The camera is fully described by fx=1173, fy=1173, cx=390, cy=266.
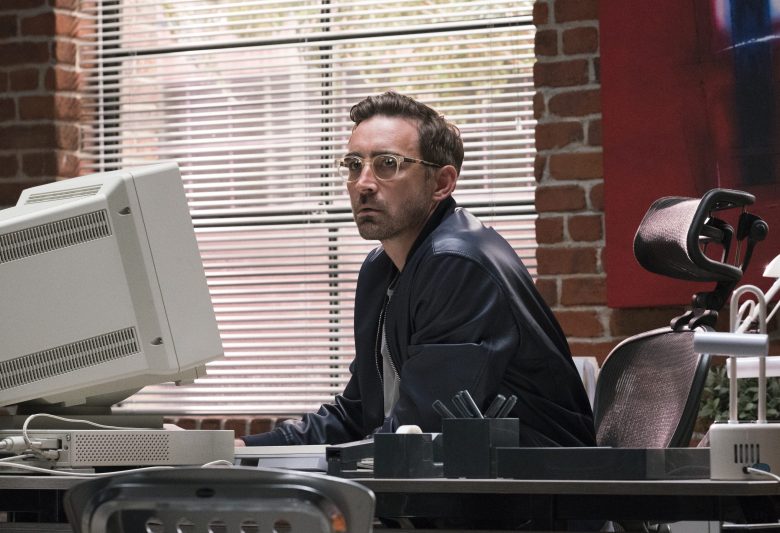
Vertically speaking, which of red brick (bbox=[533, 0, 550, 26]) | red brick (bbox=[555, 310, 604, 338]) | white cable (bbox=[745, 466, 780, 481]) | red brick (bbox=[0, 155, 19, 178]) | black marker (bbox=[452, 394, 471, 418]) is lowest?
white cable (bbox=[745, 466, 780, 481])

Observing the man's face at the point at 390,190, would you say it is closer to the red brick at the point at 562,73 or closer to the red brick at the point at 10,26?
the red brick at the point at 562,73

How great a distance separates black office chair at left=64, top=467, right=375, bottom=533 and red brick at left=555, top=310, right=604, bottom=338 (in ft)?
6.81

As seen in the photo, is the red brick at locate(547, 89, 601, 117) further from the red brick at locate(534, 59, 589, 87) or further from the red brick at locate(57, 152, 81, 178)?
the red brick at locate(57, 152, 81, 178)

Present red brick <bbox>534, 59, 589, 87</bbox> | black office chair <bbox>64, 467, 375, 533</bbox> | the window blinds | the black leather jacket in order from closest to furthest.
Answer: black office chair <bbox>64, 467, 375, 533</bbox>
the black leather jacket
red brick <bbox>534, 59, 589, 87</bbox>
the window blinds

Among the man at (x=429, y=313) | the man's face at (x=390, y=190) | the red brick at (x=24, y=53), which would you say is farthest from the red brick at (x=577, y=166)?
the red brick at (x=24, y=53)

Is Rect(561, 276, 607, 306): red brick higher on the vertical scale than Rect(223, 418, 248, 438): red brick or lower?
higher

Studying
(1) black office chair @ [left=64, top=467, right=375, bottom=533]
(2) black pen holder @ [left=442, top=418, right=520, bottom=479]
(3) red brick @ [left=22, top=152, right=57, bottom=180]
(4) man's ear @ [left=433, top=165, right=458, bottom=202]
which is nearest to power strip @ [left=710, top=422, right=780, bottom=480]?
(2) black pen holder @ [left=442, top=418, right=520, bottom=479]

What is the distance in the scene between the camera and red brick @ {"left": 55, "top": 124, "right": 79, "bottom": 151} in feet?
12.2

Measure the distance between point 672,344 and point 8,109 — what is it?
2.41m

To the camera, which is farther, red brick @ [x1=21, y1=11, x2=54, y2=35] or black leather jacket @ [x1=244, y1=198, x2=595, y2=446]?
red brick @ [x1=21, y1=11, x2=54, y2=35]

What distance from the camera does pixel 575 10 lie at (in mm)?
3195

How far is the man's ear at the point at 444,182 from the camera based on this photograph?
247 cm

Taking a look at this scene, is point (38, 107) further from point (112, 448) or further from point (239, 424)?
point (112, 448)

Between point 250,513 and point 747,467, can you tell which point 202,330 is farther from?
point 747,467
